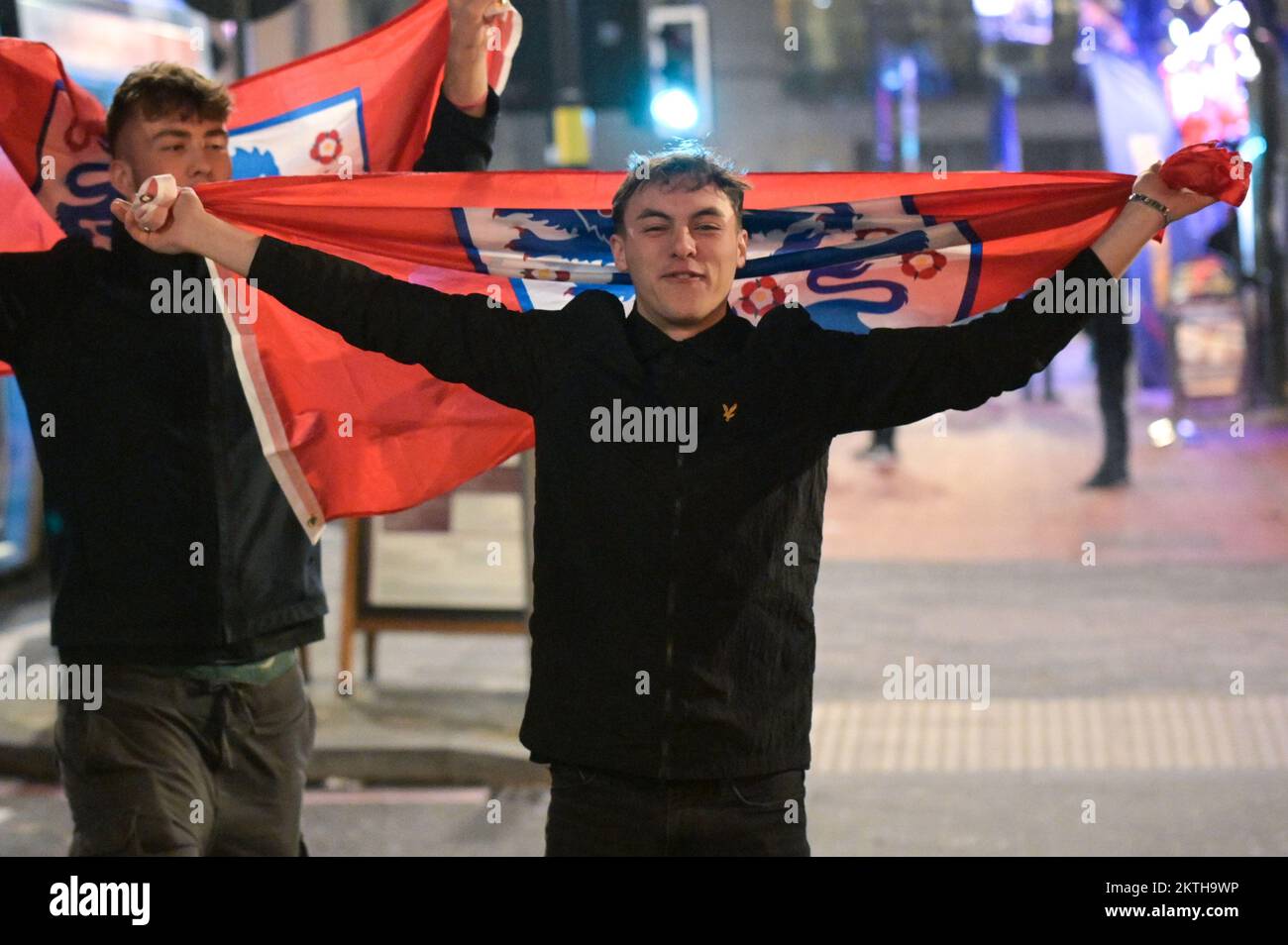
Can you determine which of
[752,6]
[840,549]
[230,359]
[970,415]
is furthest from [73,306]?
[752,6]

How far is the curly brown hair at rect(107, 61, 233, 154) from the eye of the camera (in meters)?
3.93

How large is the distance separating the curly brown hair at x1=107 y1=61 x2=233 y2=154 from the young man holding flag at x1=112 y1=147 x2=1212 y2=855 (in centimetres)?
69

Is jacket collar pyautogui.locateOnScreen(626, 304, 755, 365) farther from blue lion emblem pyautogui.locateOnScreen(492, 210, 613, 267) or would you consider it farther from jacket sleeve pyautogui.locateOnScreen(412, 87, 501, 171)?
jacket sleeve pyautogui.locateOnScreen(412, 87, 501, 171)

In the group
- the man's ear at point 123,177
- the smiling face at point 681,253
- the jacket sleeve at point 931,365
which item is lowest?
the jacket sleeve at point 931,365

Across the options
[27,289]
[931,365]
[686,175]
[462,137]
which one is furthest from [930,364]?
[27,289]

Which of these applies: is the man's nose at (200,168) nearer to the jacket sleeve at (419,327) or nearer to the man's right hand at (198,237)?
the man's right hand at (198,237)

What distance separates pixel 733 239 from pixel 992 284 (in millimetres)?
1053

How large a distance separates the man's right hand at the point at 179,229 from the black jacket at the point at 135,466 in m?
0.41

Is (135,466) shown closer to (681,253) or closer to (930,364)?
(681,253)

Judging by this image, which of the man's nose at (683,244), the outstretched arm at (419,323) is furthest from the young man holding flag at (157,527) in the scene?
the man's nose at (683,244)

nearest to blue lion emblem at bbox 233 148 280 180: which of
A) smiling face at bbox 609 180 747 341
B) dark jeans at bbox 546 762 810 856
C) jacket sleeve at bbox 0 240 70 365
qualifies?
jacket sleeve at bbox 0 240 70 365

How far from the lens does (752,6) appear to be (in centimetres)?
4972

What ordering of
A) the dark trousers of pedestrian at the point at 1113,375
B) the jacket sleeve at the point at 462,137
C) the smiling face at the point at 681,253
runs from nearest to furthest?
the smiling face at the point at 681,253 → the jacket sleeve at the point at 462,137 → the dark trousers of pedestrian at the point at 1113,375

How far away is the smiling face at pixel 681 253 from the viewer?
3281 millimetres
